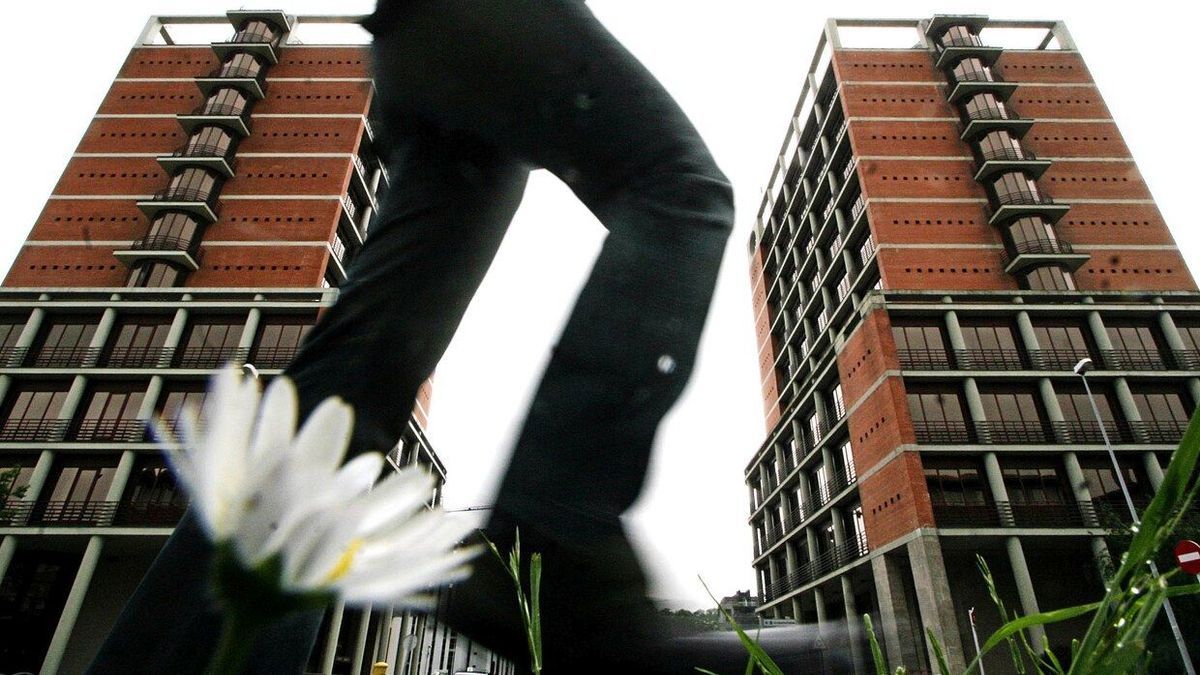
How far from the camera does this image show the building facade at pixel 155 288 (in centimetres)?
1587

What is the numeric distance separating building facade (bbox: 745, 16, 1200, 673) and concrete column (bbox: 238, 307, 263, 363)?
1683cm

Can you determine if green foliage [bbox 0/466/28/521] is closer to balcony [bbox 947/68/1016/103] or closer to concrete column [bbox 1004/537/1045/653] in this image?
concrete column [bbox 1004/537/1045/653]

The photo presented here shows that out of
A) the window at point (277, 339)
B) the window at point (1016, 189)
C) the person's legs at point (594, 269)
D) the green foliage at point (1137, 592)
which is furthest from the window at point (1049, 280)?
the green foliage at point (1137, 592)

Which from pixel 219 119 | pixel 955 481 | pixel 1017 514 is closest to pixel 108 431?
pixel 219 119

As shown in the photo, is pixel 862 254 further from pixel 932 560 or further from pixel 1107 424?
pixel 932 560

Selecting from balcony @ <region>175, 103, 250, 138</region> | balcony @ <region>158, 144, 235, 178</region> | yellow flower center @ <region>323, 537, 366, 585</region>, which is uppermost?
balcony @ <region>175, 103, 250, 138</region>

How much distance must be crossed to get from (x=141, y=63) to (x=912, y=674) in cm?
2987

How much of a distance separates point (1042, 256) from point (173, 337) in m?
24.8

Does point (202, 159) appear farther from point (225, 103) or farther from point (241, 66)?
point (241, 66)

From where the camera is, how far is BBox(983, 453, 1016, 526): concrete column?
51.4ft

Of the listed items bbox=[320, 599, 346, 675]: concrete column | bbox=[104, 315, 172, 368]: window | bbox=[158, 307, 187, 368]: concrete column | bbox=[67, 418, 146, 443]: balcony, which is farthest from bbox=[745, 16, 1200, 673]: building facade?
bbox=[104, 315, 172, 368]: window

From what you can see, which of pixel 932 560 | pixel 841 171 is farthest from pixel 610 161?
pixel 841 171

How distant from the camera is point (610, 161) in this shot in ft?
2.16

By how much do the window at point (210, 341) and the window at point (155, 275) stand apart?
1642 mm
